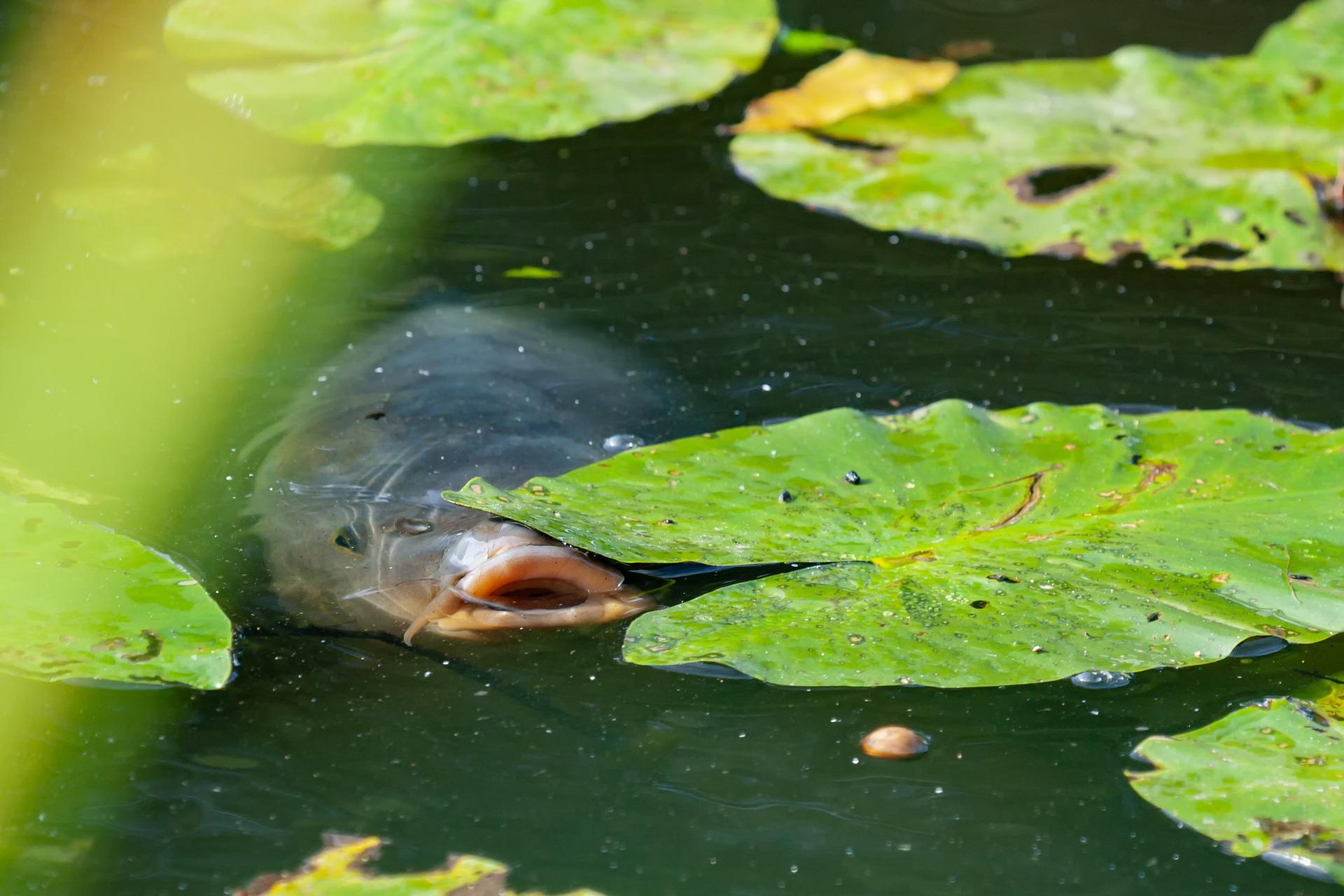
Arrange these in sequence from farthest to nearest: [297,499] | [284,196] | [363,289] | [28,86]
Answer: [28,86] → [284,196] → [363,289] → [297,499]

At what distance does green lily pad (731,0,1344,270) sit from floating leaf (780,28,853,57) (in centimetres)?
58

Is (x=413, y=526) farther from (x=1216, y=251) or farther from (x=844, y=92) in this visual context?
(x=844, y=92)

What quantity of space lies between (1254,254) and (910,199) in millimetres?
726

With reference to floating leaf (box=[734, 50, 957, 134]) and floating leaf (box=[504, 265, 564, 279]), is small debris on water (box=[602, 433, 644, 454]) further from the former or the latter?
floating leaf (box=[734, 50, 957, 134])

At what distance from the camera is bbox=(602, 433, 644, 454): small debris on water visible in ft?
7.66

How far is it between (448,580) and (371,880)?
578 mm

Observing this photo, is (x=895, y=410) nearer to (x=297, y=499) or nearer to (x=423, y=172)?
Result: (x=297, y=499)

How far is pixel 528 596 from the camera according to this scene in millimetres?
1924

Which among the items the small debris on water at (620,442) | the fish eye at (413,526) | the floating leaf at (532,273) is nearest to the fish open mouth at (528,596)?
the fish eye at (413,526)

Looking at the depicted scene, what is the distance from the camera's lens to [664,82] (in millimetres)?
3516

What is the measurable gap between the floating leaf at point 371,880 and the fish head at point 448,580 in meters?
0.42

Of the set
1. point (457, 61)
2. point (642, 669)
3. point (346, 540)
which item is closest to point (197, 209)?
point (457, 61)

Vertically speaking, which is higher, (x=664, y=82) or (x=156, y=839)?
(x=664, y=82)

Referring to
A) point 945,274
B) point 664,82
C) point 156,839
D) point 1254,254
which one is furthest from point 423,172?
point 156,839
